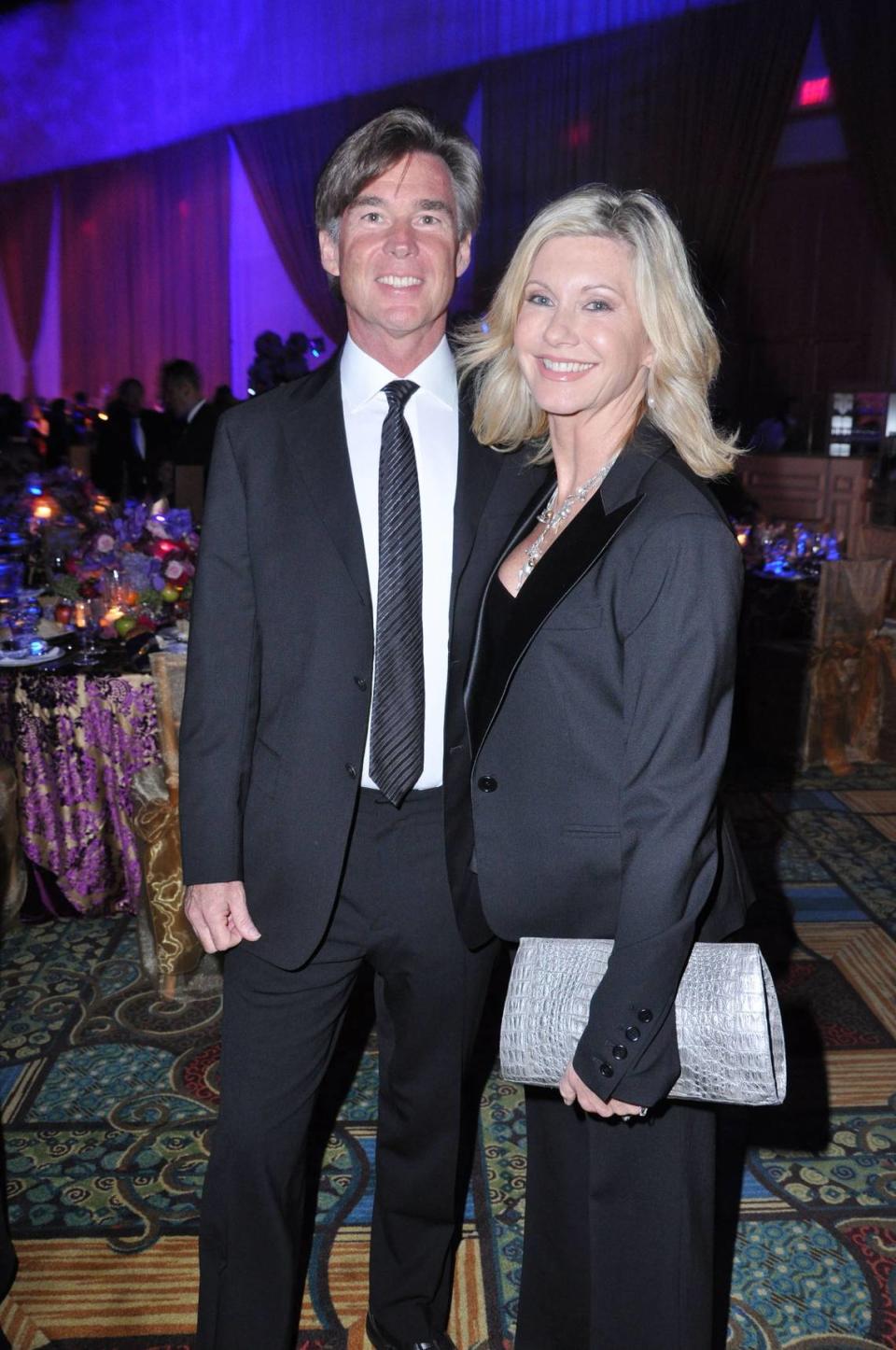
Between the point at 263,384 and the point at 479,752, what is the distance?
702cm

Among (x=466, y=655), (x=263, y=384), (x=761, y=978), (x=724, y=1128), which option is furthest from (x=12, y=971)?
(x=263, y=384)

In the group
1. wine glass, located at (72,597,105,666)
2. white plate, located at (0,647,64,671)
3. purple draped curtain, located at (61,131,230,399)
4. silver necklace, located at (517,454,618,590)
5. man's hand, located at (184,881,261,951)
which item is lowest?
man's hand, located at (184,881,261,951)

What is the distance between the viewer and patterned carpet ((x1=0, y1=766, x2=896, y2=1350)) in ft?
6.59

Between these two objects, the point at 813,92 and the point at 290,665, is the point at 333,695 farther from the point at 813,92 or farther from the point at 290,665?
the point at 813,92

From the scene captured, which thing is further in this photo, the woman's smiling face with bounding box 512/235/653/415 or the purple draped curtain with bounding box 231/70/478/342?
the purple draped curtain with bounding box 231/70/478/342

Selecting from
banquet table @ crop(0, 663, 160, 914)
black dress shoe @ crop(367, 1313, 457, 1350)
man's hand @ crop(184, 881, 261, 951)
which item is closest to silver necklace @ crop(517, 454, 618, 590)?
man's hand @ crop(184, 881, 261, 951)

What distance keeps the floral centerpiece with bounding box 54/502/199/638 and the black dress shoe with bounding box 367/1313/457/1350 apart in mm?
2371

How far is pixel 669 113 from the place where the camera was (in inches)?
317

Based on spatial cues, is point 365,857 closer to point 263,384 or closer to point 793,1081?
point 793,1081

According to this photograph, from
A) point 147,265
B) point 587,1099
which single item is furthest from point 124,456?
point 587,1099

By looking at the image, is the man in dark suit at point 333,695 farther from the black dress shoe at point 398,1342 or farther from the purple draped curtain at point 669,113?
the purple draped curtain at point 669,113

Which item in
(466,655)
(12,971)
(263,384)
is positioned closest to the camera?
(466,655)

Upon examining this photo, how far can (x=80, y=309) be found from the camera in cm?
1293

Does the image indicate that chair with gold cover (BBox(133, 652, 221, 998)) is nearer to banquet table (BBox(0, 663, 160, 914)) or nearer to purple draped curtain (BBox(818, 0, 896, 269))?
banquet table (BBox(0, 663, 160, 914))
